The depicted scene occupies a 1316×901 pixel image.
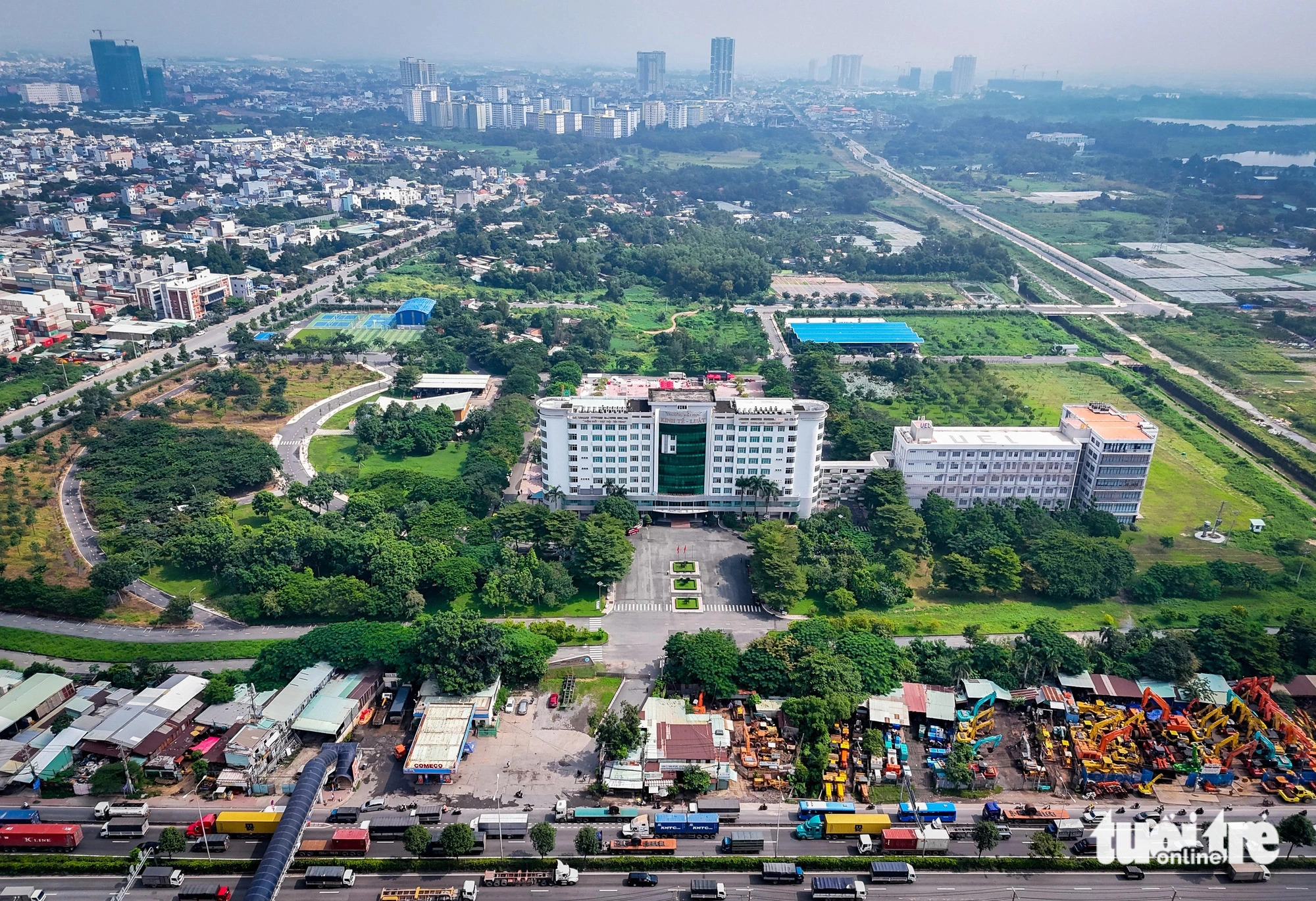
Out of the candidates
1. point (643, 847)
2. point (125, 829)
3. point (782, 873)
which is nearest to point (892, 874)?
point (782, 873)

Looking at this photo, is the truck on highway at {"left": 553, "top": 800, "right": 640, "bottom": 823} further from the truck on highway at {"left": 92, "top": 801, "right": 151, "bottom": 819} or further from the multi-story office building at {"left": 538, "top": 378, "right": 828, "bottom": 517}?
the multi-story office building at {"left": 538, "top": 378, "right": 828, "bottom": 517}

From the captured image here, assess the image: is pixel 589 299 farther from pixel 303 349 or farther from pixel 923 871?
pixel 923 871

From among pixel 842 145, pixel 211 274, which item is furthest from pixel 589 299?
pixel 842 145

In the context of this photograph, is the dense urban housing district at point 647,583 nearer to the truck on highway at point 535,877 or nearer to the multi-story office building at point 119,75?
the truck on highway at point 535,877

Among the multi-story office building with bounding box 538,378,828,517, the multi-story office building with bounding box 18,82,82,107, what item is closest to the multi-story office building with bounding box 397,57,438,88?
the multi-story office building with bounding box 18,82,82,107

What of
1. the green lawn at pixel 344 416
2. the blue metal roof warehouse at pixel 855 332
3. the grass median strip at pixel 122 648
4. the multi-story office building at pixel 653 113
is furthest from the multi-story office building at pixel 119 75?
the grass median strip at pixel 122 648

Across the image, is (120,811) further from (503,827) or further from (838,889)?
(838,889)
